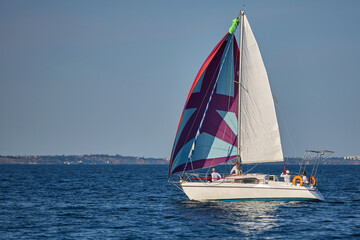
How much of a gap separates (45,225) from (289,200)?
48.1 ft

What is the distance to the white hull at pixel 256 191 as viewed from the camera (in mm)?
32250

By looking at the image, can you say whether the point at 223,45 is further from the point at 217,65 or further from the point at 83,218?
the point at 83,218

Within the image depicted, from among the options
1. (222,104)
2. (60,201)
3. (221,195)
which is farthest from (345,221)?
(60,201)

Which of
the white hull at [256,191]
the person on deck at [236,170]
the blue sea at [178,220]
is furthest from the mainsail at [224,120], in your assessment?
the blue sea at [178,220]

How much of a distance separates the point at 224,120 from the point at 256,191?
5.25 meters

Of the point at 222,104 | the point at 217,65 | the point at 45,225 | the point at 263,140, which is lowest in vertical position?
the point at 45,225

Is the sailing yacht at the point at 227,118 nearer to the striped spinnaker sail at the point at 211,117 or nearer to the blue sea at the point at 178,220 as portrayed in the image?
the striped spinnaker sail at the point at 211,117

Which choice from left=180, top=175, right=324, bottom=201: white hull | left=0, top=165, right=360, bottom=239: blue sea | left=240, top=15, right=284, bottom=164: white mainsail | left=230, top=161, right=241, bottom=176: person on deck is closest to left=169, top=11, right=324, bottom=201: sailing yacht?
left=240, top=15, right=284, bottom=164: white mainsail

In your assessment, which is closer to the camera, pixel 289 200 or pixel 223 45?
pixel 289 200

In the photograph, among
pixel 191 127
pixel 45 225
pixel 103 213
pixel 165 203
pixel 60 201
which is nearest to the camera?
pixel 45 225

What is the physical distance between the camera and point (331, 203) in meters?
35.8

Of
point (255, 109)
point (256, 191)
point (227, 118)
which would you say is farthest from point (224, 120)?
point (256, 191)

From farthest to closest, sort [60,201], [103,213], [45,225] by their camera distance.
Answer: [60,201] → [103,213] → [45,225]

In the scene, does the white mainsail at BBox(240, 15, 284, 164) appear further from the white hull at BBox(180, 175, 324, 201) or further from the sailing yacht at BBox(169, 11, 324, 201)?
the white hull at BBox(180, 175, 324, 201)
